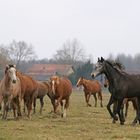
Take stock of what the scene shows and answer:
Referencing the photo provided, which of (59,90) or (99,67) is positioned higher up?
(99,67)

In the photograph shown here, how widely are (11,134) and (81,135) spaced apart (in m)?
1.91

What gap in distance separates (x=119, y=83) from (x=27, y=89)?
4.34m

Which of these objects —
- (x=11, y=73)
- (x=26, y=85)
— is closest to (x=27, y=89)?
(x=26, y=85)

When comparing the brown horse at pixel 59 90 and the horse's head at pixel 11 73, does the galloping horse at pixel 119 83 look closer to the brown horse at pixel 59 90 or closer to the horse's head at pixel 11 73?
the horse's head at pixel 11 73

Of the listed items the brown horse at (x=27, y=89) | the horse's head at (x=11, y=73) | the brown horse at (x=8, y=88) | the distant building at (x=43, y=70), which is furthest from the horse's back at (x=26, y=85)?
the distant building at (x=43, y=70)

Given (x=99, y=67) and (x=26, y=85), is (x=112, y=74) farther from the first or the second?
(x=26, y=85)

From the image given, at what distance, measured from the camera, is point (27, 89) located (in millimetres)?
18156

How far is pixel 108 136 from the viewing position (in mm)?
11805

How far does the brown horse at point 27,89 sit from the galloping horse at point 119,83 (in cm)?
343

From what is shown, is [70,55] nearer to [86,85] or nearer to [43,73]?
[43,73]

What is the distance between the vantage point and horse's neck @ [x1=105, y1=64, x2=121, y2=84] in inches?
618

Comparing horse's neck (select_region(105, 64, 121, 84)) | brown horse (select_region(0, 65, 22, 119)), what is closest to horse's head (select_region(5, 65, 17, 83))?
brown horse (select_region(0, 65, 22, 119))

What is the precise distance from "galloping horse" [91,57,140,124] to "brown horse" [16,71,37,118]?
343 cm

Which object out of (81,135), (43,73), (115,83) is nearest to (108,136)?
(81,135)
